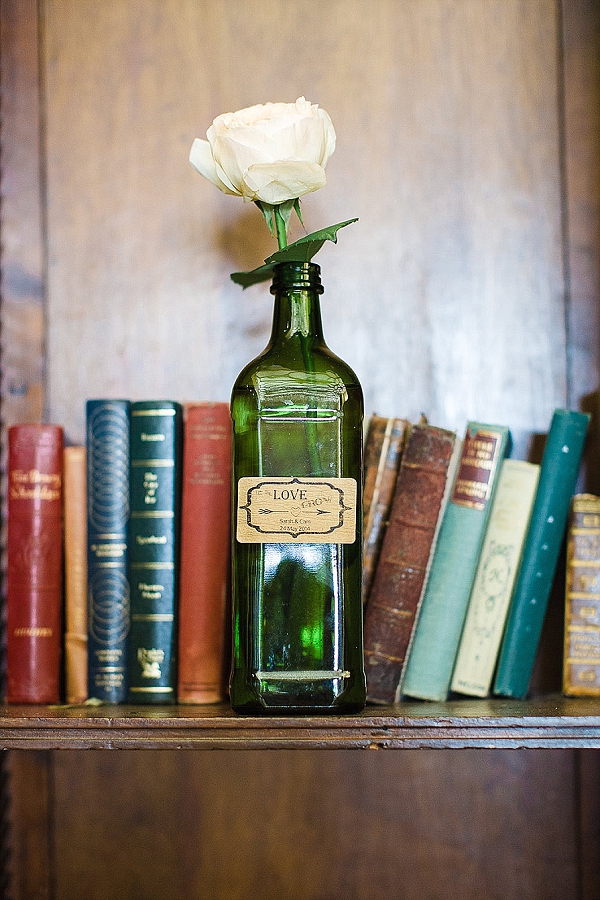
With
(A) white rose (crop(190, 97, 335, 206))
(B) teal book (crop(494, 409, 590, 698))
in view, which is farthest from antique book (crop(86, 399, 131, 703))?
(B) teal book (crop(494, 409, 590, 698))

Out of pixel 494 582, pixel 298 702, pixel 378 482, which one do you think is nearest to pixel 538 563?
pixel 494 582

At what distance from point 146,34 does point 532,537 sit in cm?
71

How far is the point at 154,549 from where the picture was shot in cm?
77

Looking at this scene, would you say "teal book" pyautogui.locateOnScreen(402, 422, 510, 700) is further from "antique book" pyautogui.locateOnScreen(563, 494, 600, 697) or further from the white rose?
the white rose

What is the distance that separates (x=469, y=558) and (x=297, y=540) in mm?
189

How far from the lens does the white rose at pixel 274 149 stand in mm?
688

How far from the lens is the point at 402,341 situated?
95cm

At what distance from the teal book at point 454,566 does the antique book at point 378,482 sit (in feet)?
0.18

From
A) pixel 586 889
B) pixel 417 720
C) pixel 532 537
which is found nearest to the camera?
pixel 417 720

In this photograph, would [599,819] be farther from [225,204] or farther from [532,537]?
[225,204]

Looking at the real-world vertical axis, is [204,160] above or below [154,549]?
above

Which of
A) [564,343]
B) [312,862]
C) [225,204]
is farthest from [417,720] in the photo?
[225,204]

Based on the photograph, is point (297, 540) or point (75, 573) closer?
point (297, 540)

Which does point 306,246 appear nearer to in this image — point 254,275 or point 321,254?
point 254,275
